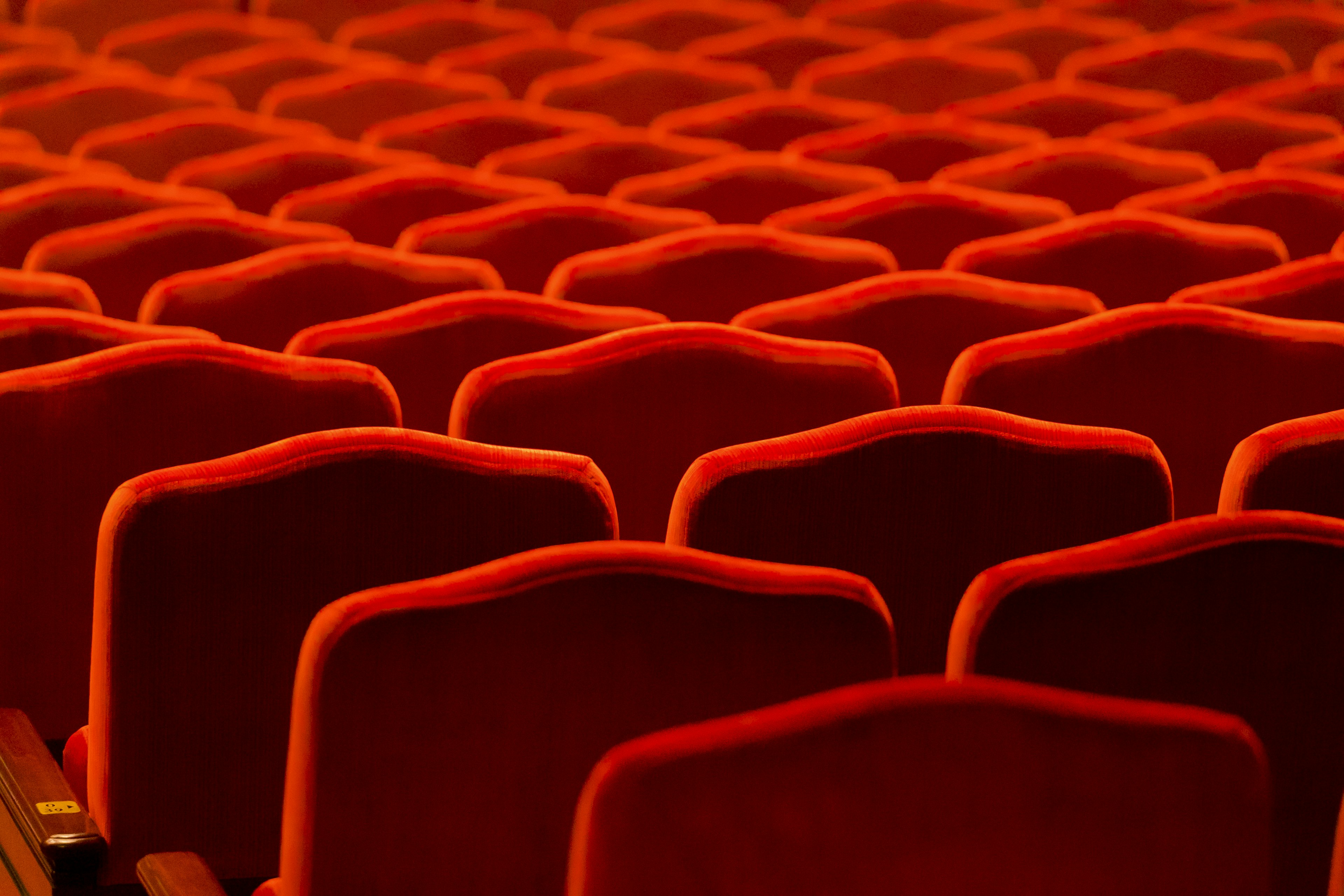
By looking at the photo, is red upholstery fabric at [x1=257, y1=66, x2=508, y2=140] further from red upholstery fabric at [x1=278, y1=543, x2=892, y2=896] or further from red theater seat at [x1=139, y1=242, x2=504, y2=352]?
red upholstery fabric at [x1=278, y1=543, x2=892, y2=896]

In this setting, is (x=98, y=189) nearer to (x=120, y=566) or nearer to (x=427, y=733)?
(x=120, y=566)

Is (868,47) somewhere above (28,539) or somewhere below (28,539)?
above

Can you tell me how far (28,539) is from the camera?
0.64 m

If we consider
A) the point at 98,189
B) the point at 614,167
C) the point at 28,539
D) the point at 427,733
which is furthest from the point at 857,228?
the point at 427,733

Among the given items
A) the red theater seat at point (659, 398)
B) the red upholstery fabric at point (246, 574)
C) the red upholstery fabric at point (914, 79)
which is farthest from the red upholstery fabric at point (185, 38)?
the red upholstery fabric at point (246, 574)

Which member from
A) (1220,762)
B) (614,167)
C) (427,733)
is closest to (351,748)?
(427,733)

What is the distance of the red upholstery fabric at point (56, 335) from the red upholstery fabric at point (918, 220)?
0.58 m

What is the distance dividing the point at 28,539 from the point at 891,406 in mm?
390

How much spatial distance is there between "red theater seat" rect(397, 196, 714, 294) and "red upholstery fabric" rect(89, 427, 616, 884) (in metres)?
0.62

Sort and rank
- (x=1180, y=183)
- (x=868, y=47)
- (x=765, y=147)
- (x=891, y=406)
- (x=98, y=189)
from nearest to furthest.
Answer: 1. (x=891, y=406)
2. (x=98, y=189)
3. (x=1180, y=183)
4. (x=765, y=147)
5. (x=868, y=47)

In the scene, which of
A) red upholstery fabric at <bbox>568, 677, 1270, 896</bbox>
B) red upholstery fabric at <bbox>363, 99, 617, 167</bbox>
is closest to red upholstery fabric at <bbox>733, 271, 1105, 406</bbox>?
red upholstery fabric at <bbox>568, 677, 1270, 896</bbox>

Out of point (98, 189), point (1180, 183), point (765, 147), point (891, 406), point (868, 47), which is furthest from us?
point (868, 47)

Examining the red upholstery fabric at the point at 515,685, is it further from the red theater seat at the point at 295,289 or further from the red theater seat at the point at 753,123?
the red theater seat at the point at 753,123

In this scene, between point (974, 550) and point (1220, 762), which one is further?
point (974, 550)
